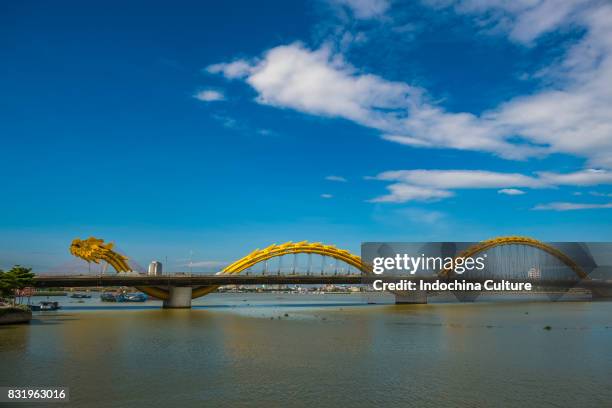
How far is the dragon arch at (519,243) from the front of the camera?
133 meters

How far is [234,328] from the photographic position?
50.2 meters

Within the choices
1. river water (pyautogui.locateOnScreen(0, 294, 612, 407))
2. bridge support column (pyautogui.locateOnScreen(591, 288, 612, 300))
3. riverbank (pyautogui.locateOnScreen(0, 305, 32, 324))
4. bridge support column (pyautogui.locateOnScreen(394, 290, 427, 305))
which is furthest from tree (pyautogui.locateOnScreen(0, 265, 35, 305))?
bridge support column (pyautogui.locateOnScreen(591, 288, 612, 300))

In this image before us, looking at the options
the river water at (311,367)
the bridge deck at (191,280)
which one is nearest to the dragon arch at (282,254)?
the bridge deck at (191,280)

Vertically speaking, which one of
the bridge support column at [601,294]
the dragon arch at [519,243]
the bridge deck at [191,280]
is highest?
the dragon arch at [519,243]

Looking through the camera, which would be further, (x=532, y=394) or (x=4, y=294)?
(x=4, y=294)

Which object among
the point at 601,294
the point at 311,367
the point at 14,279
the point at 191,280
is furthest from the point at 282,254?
the point at 601,294

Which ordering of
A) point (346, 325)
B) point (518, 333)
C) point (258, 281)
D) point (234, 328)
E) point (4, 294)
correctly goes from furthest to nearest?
point (258, 281), point (4, 294), point (346, 325), point (234, 328), point (518, 333)

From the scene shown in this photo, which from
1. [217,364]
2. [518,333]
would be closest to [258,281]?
[518,333]

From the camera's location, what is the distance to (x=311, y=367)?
28.5 meters

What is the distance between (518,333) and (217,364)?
102ft

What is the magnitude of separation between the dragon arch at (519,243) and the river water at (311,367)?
7761 cm

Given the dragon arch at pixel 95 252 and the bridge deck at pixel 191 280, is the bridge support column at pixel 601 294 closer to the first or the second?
the bridge deck at pixel 191 280

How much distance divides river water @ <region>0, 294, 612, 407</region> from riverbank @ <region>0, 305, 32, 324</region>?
184 inches

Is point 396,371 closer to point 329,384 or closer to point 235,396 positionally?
point 329,384
